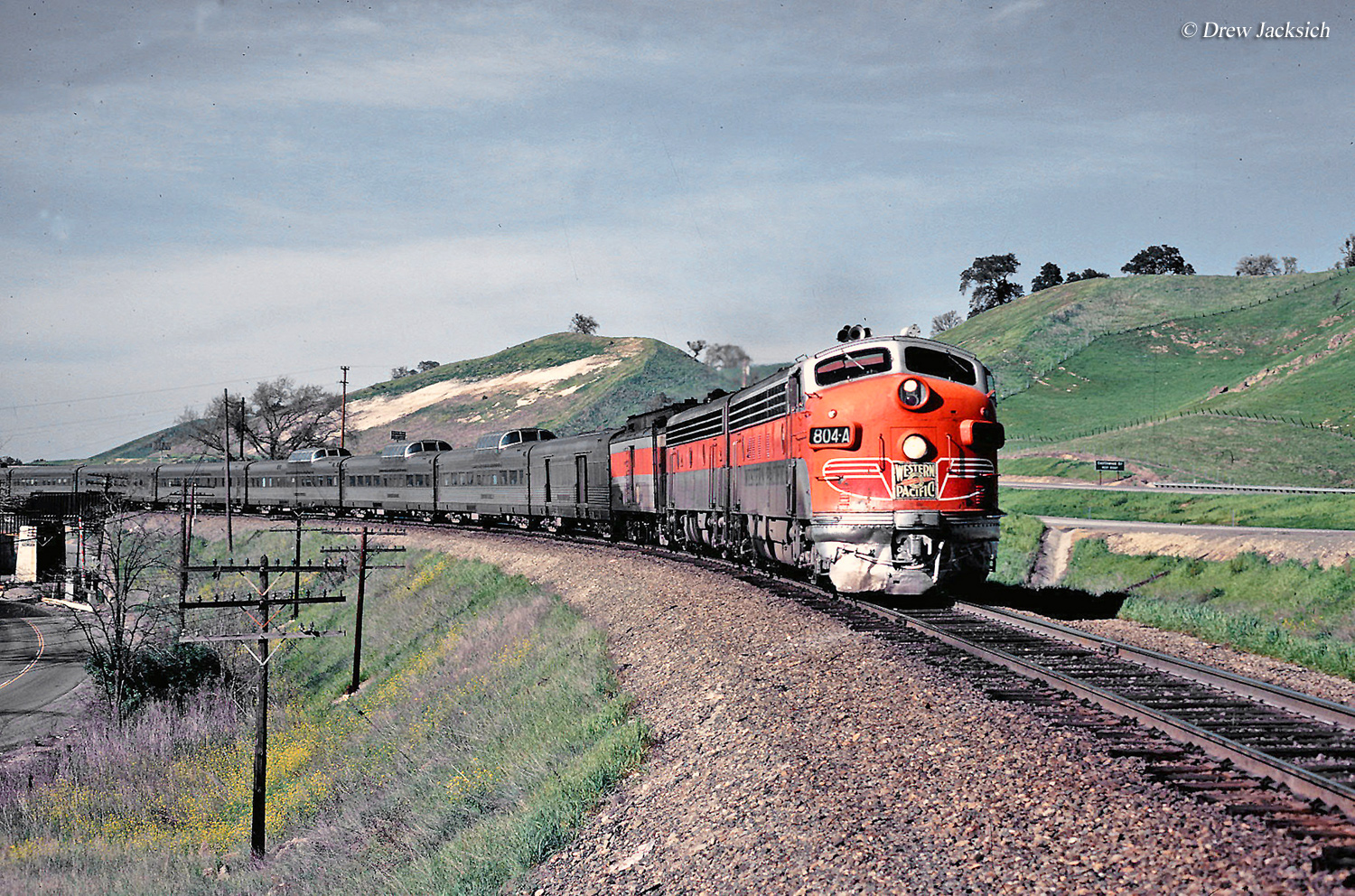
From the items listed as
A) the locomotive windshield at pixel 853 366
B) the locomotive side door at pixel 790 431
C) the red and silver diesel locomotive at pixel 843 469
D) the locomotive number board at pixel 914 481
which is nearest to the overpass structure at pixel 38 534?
the red and silver diesel locomotive at pixel 843 469

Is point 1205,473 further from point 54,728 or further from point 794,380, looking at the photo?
point 54,728

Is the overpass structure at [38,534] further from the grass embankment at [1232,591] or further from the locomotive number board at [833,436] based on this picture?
the locomotive number board at [833,436]

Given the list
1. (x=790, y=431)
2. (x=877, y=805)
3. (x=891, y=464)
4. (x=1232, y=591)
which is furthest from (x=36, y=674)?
(x=877, y=805)

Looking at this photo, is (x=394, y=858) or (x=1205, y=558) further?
(x=1205, y=558)

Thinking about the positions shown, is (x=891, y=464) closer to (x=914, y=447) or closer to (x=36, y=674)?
(x=914, y=447)

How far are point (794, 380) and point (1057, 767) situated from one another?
29.1 ft

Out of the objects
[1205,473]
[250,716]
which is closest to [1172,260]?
[1205,473]

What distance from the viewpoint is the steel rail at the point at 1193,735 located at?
698cm

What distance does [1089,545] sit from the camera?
34.5 meters

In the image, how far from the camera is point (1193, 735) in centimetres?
852

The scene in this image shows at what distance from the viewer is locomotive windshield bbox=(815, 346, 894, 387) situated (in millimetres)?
15133

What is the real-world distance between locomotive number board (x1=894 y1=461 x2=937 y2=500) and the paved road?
35.5 meters

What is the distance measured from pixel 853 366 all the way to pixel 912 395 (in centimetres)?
109

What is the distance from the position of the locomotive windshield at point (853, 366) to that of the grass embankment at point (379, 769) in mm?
5912
